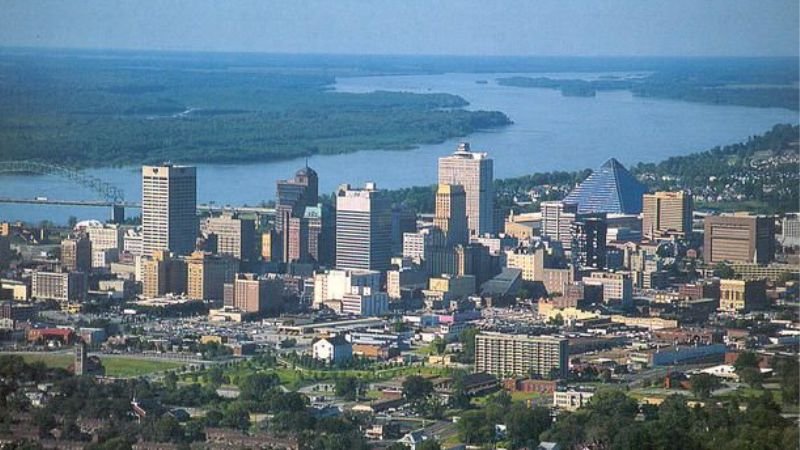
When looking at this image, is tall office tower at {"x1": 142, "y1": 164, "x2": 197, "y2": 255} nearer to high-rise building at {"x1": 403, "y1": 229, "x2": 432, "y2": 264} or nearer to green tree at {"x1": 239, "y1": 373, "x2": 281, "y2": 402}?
high-rise building at {"x1": 403, "y1": 229, "x2": 432, "y2": 264}

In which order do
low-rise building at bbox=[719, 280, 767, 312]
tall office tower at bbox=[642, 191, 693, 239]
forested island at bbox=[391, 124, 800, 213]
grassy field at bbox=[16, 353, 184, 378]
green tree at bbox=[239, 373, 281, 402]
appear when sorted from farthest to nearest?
forested island at bbox=[391, 124, 800, 213]
tall office tower at bbox=[642, 191, 693, 239]
low-rise building at bbox=[719, 280, 767, 312]
grassy field at bbox=[16, 353, 184, 378]
green tree at bbox=[239, 373, 281, 402]

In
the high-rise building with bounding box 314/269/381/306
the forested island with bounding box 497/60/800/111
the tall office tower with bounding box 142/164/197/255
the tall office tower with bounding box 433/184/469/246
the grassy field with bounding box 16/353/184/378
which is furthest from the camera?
the forested island with bounding box 497/60/800/111

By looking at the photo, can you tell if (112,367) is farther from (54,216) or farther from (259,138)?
(259,138)

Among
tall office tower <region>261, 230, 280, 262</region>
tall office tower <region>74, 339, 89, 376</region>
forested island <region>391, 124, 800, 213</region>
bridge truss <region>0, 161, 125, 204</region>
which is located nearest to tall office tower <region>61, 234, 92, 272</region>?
tall office tower <region>261, 230, 280, 262</region>

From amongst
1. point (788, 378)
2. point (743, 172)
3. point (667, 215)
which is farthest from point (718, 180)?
point (788, 378)

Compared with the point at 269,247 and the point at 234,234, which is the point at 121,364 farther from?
the point at 234,234

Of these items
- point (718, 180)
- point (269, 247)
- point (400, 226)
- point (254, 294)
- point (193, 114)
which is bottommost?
point (254, 294)

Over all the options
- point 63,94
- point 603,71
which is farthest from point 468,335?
point 603,71
